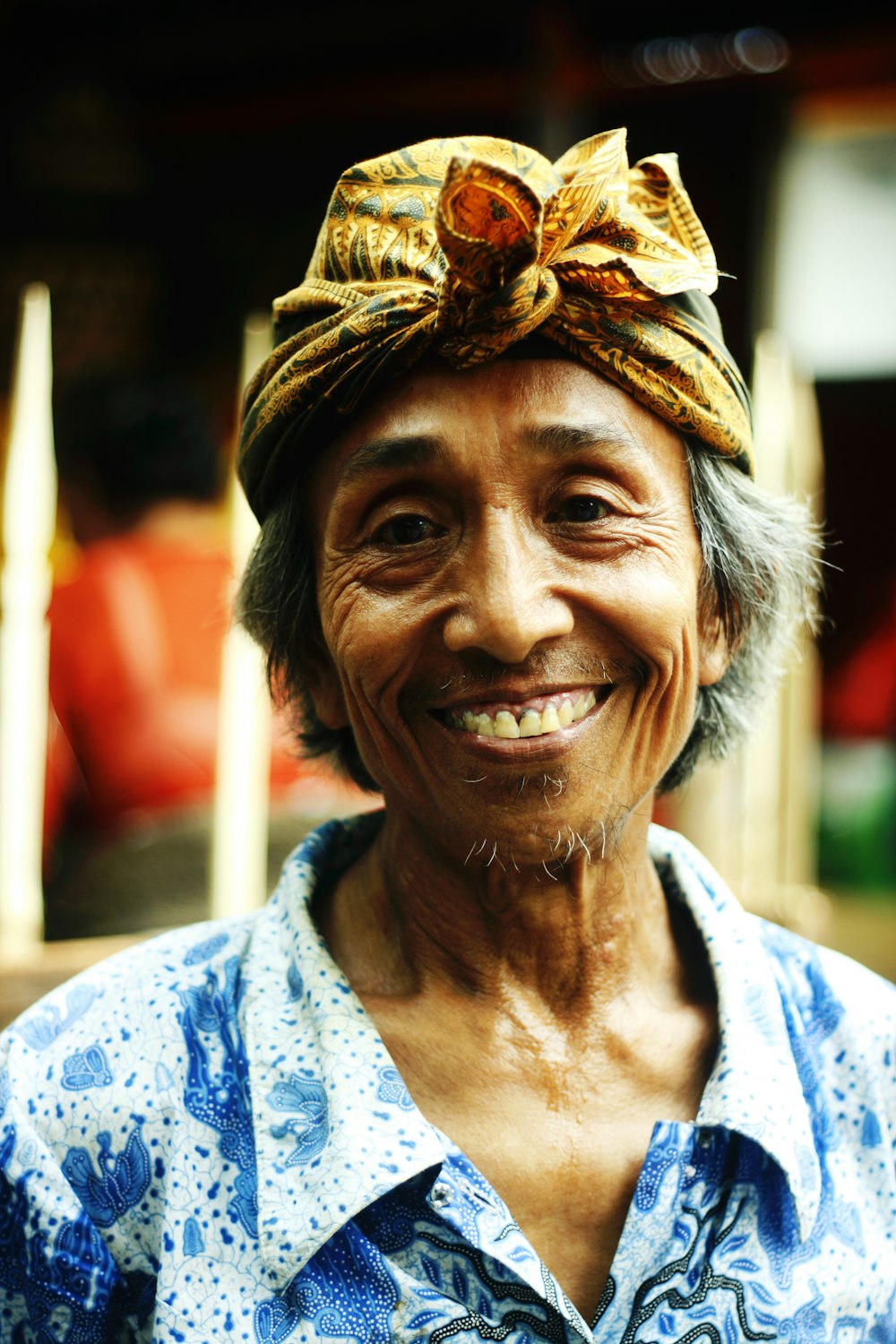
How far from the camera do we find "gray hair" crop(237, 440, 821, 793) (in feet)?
6.23

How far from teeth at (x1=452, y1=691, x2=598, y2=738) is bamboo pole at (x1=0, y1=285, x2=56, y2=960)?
1.86m

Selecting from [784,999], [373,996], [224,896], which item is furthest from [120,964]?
[224,896]

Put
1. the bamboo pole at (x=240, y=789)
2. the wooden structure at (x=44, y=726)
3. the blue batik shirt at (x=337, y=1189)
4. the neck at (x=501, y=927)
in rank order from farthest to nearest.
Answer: the bamboo pole at (x=240, y=789) → the wooden structure at (x=44, y=726) → the neck at (x=501, y=927) → the blue batik shirt at (x=337, y=1189)

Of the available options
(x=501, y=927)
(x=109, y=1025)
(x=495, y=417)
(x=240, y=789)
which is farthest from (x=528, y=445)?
(x=240, y=789)

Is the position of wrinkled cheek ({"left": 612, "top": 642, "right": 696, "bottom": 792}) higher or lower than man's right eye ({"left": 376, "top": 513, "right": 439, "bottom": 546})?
lower

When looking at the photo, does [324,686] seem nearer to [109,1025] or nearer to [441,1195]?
[109,1025]

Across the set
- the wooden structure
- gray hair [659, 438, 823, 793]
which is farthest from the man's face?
the wooden structure

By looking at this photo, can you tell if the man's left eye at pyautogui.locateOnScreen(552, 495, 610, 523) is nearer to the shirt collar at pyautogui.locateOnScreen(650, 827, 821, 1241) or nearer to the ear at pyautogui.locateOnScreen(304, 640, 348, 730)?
the ear at pyautogui.locateOnScreen(304, 640, 348, 730)

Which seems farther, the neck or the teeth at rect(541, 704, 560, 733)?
the neck

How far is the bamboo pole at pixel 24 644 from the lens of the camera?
324cm

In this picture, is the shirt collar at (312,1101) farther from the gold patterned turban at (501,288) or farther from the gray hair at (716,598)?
the gold patterned turban at (501,288)

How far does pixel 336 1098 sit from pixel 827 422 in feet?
13.2

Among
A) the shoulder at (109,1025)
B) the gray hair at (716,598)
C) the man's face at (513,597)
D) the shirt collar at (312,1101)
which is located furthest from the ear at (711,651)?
the shoulder at (109,1025)

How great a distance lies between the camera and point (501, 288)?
1.59 meters
